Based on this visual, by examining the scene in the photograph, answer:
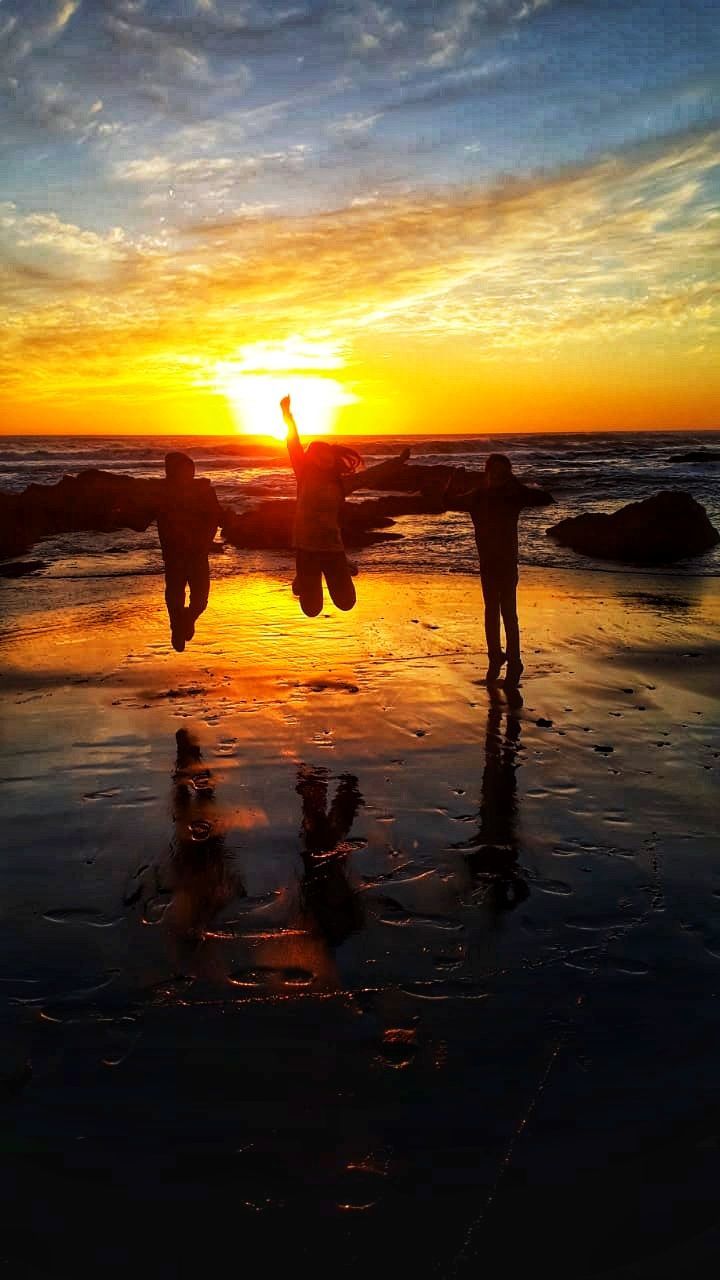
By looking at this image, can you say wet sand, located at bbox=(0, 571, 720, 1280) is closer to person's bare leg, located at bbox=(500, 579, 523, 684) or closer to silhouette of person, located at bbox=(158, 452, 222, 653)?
person's bare leg, located at bbox=(500, 579, 523, 684)

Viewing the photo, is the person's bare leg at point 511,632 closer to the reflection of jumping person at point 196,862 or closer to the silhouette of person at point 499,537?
the silhouette of person at point 499,537

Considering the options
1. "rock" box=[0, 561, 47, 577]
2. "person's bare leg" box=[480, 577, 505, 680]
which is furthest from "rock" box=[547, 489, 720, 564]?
"rock" box=[0, 561, 47, 577]

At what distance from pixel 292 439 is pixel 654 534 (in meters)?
11.4

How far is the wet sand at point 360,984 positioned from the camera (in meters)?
2.61

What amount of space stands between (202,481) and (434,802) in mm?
4239

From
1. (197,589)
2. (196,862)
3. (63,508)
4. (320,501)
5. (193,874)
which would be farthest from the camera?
(63,508)

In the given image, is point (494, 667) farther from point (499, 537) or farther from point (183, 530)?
point (183, 530)

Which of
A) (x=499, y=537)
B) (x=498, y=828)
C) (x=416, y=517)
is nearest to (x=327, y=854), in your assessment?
(x=498, y=828)

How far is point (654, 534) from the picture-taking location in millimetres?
16984

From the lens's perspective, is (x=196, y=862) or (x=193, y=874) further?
(x=196, y=862)

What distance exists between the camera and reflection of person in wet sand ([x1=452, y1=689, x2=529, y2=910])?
4547 millimetres

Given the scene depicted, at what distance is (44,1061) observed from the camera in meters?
3.25

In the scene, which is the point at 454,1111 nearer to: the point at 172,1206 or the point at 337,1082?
the point at 337,1082

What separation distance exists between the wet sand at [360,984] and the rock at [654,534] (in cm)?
993
